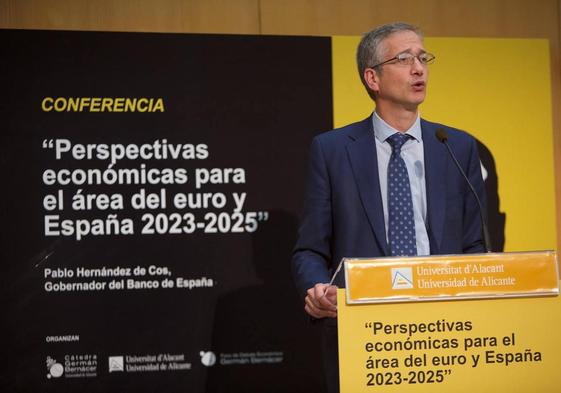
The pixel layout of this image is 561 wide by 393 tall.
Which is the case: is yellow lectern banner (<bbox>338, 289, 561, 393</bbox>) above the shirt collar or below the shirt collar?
below

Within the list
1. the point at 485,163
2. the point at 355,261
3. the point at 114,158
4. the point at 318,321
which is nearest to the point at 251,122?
the point at 114,158

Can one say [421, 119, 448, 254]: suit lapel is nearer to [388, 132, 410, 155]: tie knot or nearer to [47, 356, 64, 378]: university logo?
[388, 132, 410, 155]: tie knot

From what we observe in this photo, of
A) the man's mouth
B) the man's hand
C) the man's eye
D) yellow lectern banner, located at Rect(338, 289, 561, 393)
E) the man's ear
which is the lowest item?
yellow lectern banner, located at Rect(338, 289, 561, 393)

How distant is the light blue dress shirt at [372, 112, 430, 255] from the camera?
2336 millimetres

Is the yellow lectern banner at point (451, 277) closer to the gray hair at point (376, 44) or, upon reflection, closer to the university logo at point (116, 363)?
the gray hair at point (376, 44)

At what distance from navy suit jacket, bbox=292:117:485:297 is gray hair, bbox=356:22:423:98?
22cm

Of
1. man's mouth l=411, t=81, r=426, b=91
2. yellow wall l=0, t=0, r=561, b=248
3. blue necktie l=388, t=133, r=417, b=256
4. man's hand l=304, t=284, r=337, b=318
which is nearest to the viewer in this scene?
man's hand l=304, t=284, r=337, b=318

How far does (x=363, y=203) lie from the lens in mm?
2352

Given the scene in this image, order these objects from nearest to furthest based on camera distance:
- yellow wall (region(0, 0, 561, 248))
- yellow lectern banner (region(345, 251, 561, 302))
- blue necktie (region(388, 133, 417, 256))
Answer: yellow lectern banner (region(345, 251, 561, 302)), blue necktie (region(388, 133, 417, 256)), yellow wall (region(0, 0, 561, 248))

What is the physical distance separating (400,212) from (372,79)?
0.48 meters

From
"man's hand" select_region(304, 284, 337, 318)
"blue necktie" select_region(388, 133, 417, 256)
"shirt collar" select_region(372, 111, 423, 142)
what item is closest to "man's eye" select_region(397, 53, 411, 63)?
"shirt collar" select_region(372, 111, 423, 142)

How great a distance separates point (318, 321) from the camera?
2205 mm

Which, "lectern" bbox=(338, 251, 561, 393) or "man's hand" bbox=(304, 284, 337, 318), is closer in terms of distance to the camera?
"lectern" bbox=(338, 251, 561, 393)

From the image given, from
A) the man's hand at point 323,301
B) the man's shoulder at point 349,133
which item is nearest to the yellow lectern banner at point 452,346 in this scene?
the man's hand at point 323,301
